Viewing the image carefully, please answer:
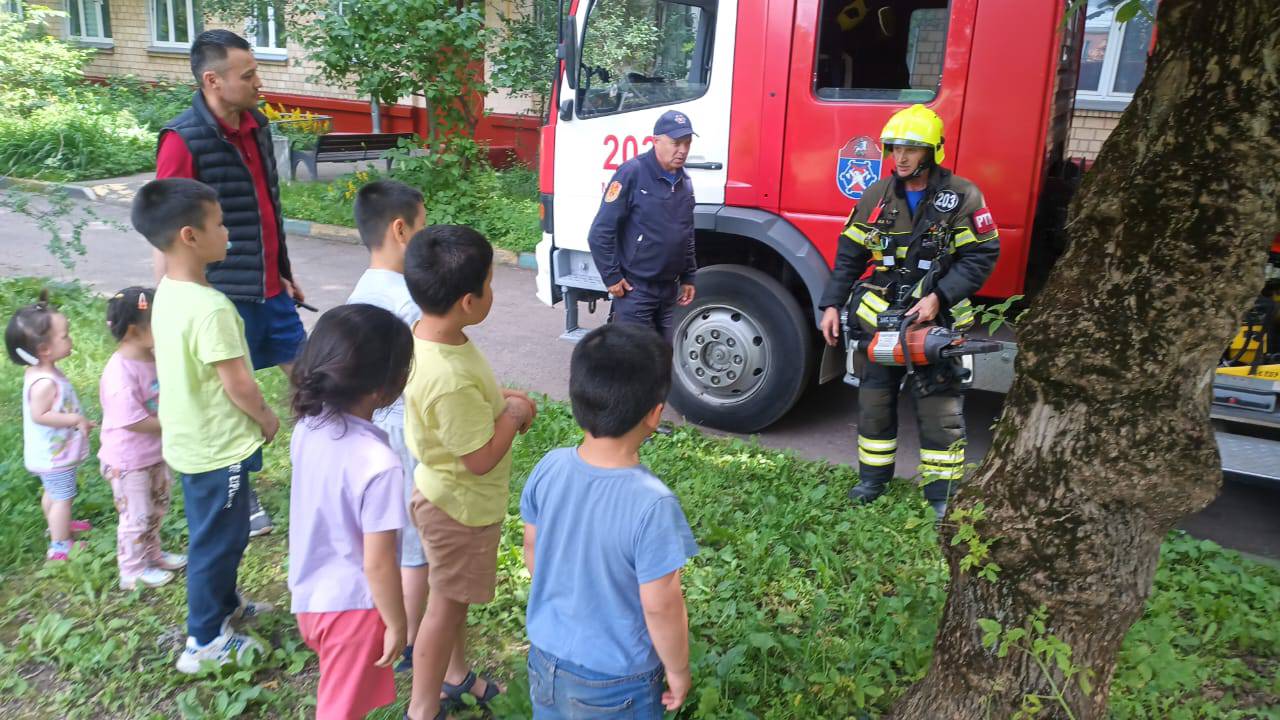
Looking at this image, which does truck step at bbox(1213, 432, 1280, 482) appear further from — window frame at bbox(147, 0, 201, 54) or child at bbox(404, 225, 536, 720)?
window frame at bbox(147, 0, 201, 54)

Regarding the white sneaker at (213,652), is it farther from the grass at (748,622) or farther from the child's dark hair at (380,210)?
the child's dark hair at (380,210)

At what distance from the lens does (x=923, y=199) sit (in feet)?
12.9

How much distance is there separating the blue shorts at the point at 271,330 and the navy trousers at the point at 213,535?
1.06 meters

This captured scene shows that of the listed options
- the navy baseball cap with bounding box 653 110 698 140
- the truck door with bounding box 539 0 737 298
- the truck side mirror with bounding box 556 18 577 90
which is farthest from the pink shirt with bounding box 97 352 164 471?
the truck side mirror with bounding box 556 18 577 90

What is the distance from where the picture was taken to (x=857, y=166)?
457 centimetres

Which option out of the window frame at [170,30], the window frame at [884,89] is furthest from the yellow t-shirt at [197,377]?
the window frame at [170,30]

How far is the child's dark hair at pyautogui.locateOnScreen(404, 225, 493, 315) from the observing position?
7.70ft

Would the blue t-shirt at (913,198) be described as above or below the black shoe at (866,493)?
above

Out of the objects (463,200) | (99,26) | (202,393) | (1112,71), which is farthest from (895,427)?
(99,26)

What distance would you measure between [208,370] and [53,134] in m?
13.4

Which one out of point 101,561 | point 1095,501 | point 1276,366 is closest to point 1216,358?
point 1095,501

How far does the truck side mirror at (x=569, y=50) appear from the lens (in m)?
5.20

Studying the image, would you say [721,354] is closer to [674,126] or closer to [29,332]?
[674,126]

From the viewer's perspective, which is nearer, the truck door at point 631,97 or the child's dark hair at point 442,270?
the child's dark hair at point 442,270
